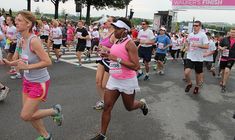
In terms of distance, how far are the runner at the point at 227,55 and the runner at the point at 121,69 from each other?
580 centimetres

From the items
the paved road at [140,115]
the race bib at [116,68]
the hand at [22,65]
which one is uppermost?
the hand at [22,65]

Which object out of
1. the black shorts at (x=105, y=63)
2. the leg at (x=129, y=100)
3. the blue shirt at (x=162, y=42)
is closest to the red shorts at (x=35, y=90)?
the leg at (x=129, y=100)

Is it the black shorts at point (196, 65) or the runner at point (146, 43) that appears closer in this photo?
the black shorts at point (196, 65)

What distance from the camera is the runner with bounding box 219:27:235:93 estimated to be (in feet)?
32.5

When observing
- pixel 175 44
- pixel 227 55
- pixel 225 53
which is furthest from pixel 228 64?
pixel 175 44

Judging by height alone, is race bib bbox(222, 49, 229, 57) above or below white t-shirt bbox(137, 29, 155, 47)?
below

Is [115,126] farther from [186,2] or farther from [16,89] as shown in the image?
[186,2]

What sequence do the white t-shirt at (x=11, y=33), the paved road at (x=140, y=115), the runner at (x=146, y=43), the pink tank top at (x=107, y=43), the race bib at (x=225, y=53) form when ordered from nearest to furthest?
the paved road at (x=140, y=115), the pink tank top at (x=107, y=43), the white t-shirt at (x=11, y=33), the race bib at (x=225, y=53), the runner at (x=146, y=43)

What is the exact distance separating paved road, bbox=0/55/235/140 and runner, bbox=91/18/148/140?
61 centimetres

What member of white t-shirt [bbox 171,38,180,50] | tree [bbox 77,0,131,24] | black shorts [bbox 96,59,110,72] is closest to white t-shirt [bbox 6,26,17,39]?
black shorts [bbox 96,59,110,72]

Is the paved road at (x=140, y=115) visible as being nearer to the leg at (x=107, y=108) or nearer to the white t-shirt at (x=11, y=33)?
the leg at (x=107, y=108)

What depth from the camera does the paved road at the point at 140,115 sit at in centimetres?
533

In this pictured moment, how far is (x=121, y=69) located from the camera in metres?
4.75

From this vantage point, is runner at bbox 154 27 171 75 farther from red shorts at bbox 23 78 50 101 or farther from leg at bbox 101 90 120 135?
red shorts at bbox 23 78 50 101
